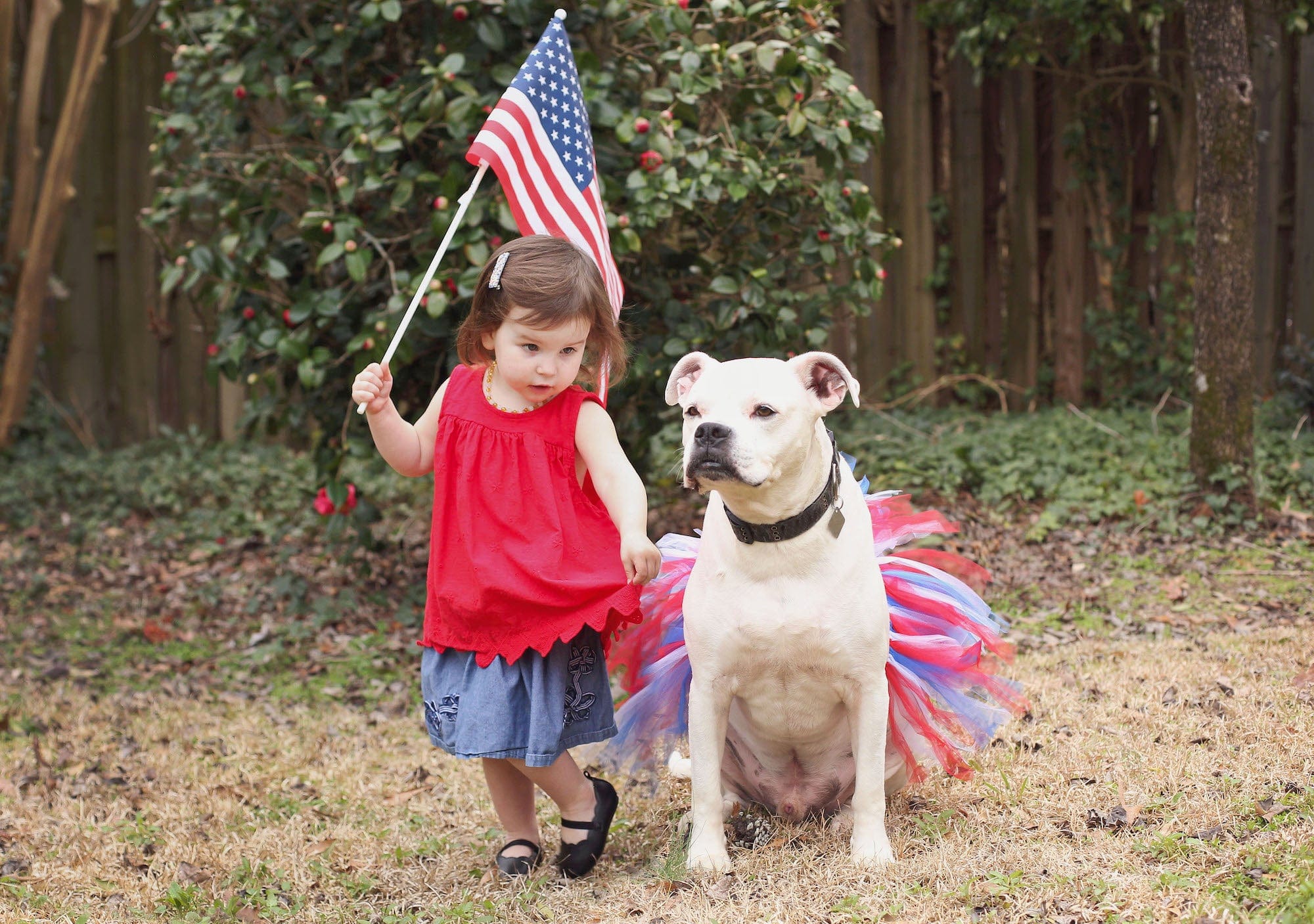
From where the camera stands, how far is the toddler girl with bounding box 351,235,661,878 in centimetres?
280

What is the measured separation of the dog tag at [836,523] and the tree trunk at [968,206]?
5633 mm

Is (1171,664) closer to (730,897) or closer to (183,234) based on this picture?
(730,897)

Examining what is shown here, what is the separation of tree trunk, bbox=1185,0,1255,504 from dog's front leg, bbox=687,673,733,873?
12.1 ft

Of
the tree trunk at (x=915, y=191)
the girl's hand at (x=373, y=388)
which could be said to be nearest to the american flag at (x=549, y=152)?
the girl's hand at (x=373, y=388)

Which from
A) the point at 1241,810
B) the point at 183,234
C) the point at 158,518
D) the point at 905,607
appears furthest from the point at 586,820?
the point at 183,234

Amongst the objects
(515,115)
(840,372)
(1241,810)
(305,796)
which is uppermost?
(515,115)

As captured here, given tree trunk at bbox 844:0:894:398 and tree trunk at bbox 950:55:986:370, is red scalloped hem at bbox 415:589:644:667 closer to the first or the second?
tree trunk at bbox 844:0:894:398

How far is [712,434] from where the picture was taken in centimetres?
243

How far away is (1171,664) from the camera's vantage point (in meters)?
4.08

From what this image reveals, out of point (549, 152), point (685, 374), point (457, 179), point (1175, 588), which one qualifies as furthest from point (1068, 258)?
point (685, 374)

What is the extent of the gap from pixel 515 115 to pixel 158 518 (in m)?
4.69

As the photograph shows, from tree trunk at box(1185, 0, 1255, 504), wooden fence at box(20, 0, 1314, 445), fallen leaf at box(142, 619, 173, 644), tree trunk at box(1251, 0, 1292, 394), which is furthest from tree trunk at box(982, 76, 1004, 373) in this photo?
fallen leaf at box(142, 619, 173, 644)

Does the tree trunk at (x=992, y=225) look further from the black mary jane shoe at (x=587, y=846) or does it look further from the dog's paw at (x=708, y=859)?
the dog's paw at (x=708, y=859)

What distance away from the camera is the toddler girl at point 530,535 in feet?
9.18
